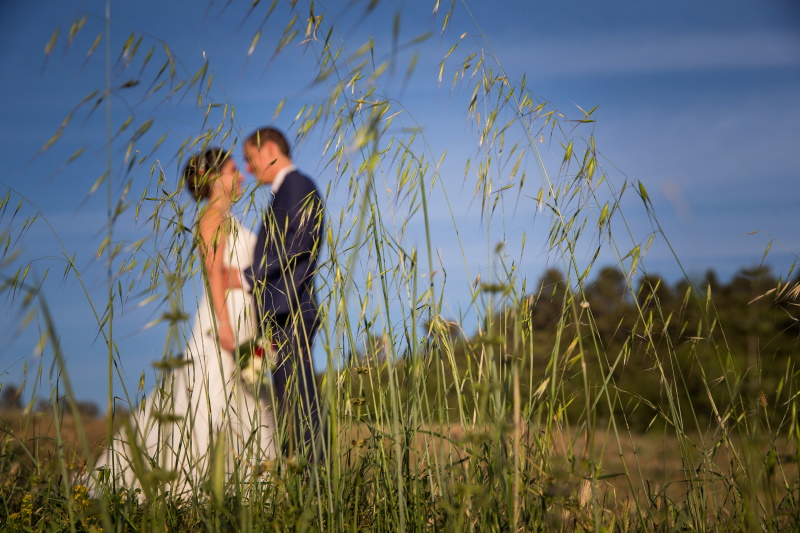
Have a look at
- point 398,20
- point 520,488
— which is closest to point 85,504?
point 520,488

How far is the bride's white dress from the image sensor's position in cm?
75

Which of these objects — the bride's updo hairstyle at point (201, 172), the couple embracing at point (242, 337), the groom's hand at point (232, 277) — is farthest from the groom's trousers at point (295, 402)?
the bride's updo hairstyle at point (201, 172)

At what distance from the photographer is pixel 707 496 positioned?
1.28 metres

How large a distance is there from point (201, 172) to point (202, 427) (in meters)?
1.80

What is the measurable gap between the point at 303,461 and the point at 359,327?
33 centimetres

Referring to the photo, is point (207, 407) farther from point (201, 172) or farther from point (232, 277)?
point (232, 277)

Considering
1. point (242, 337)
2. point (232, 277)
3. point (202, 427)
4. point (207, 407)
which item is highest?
point (232, 277)

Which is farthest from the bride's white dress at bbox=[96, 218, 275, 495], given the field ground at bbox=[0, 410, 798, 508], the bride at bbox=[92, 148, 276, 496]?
the field ground at bbox=[0, 410, 798, 508]

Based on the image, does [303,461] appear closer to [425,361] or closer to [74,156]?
[425,361]

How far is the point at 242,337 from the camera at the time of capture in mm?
2471

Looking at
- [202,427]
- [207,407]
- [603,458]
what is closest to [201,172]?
[207,407]

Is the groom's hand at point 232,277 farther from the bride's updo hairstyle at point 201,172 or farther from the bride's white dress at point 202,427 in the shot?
the bride's updo hairstyle at point 201,172

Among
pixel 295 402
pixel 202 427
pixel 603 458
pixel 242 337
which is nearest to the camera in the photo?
pixel 295 402

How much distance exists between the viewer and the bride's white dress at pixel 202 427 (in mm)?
749
